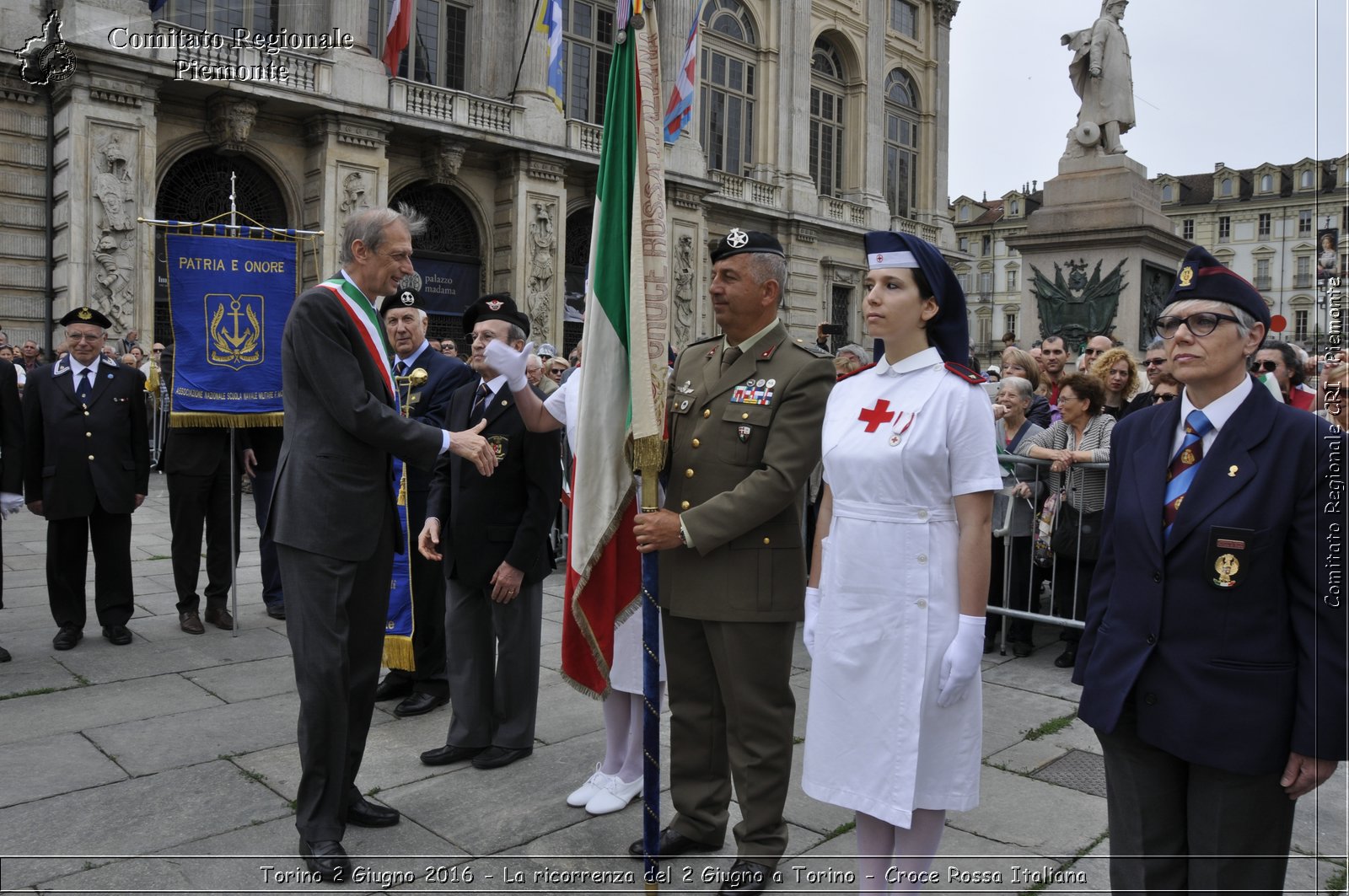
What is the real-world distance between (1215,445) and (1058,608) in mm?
4567

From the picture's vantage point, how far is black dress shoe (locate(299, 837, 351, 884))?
353 cm

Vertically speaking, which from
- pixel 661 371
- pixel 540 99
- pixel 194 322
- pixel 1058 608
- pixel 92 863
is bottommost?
pixel 92 863

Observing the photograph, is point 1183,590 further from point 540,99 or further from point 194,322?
point 540,99

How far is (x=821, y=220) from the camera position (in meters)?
29.3

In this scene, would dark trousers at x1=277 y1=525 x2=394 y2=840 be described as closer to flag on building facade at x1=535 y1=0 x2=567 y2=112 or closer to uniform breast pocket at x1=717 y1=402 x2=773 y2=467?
uniform breast pocket at x1=717 y1=402 x2=773 y2=467

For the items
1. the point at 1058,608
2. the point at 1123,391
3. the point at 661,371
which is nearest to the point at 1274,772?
the point at 661,371

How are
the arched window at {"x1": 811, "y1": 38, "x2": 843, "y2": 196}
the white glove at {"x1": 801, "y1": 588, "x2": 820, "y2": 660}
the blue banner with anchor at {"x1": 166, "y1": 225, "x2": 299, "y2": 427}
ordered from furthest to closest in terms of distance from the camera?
the arched window at {"x1": 811, "y1": 38, "x2": 843, "y2": 196} → the blue banner with anchor at {"x1": 166, "y1": 225, "x2": 299, "y2": 427} → the white glove at {"x1": 801, "y1": 588, "x2": 820, "y2": 660}

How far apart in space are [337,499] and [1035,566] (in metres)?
5.07

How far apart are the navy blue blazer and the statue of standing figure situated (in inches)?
467

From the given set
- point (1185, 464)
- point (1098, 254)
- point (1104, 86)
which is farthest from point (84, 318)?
point (1104, 86)

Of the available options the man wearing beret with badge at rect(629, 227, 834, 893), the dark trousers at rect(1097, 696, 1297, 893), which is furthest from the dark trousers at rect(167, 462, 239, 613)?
the dark trousers at rect(1097, 696, 1297, 893)

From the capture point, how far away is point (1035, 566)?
711cm

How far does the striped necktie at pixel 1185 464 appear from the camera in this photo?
260 cm

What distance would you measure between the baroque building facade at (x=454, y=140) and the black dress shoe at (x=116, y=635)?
35.2 feet
